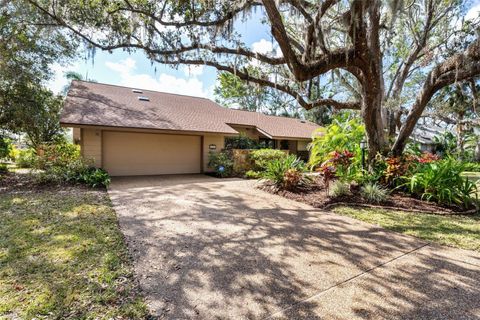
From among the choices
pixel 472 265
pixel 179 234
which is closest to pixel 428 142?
pixel 472 265

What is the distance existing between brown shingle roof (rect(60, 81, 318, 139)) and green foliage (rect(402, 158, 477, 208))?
7617 millimetres

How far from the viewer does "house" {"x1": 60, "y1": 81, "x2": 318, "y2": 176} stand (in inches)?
370

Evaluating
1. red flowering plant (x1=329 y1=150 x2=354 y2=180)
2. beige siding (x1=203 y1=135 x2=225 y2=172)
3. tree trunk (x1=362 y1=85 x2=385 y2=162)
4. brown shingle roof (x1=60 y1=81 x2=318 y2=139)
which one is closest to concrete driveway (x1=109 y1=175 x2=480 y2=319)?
red flowering plant (x1=329 y1=150 x2=354 y2=180)

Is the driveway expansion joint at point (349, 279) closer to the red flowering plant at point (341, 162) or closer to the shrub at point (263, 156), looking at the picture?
the red flowering plant at point (341, 162)

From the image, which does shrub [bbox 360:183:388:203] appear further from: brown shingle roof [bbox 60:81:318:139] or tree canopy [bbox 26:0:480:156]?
brown shingle roof [bbox 60:81:318:139]

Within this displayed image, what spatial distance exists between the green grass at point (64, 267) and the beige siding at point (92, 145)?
4.78 meters

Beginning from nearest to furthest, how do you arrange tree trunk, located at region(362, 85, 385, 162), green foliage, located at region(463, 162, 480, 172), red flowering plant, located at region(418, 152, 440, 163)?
green foliage, located at region(463, 162, 480, 172)
tree trunk, located at region(362, 85, 385, 162)
red flowering plant, located at region(418, 152, 440, 163)

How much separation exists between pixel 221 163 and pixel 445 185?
7748 millimetres

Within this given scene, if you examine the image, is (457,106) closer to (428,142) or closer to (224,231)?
(428,142)

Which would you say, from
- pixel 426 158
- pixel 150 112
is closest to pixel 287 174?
pixel 426 158

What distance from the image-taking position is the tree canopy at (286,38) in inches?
215

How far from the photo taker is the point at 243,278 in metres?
2.71

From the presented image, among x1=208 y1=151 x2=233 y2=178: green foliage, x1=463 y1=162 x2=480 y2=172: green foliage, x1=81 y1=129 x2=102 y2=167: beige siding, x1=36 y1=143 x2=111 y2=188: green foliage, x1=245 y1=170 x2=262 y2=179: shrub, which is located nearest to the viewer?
x1=463 y1=162 x2=480 y2=172: green foliage

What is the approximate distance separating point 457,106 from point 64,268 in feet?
68.6
